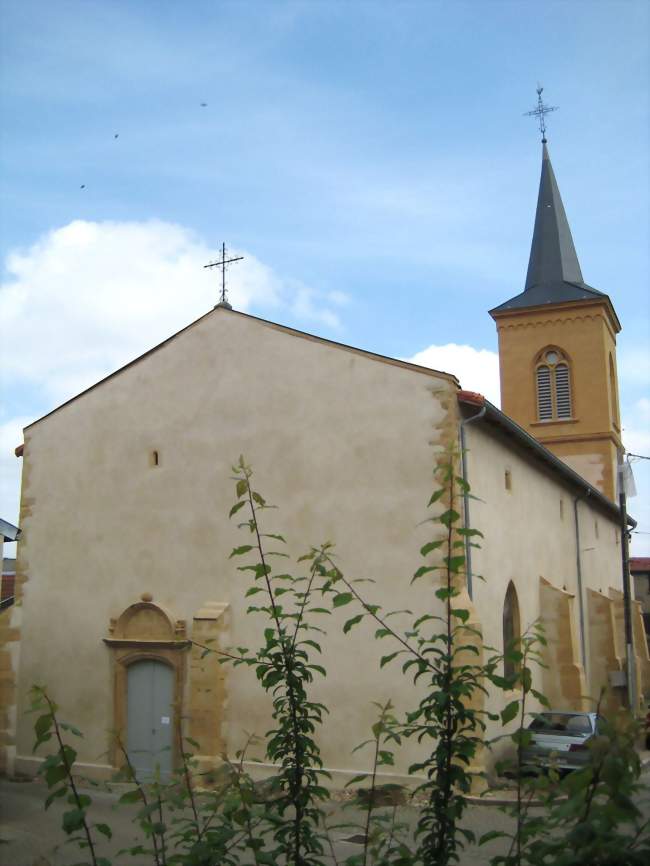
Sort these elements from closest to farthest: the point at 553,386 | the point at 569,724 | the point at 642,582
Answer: the point at 569,724
the point at 553,386
the point at 642,582

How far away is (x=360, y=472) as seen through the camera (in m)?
14.1

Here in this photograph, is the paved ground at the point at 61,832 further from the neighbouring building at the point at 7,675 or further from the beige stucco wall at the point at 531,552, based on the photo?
the beige stucco wall at the point at 531,552

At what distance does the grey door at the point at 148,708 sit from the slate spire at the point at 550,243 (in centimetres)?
2178

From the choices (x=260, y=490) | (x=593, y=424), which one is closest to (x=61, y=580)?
(x=260, y=490)

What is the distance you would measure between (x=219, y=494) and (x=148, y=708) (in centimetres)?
383

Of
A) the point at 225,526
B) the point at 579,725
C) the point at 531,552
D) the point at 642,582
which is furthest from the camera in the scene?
the point at 642,582

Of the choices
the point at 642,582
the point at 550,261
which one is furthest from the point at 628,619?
the point at 642,582

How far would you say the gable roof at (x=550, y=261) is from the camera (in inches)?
1209

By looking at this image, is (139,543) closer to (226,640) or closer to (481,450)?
(226,640)

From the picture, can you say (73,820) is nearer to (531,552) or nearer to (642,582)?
(531,552)

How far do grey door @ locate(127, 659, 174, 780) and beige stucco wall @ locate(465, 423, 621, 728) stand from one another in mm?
5464

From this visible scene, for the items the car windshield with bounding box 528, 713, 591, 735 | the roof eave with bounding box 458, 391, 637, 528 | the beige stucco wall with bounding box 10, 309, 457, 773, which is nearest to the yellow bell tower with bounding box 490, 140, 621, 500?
the roof eave with bounding box 458, 391, 637, 528

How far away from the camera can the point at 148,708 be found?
15062 millimetres

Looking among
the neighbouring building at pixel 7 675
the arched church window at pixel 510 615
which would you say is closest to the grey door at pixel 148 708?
the neighbouring building at pixel 7 675
